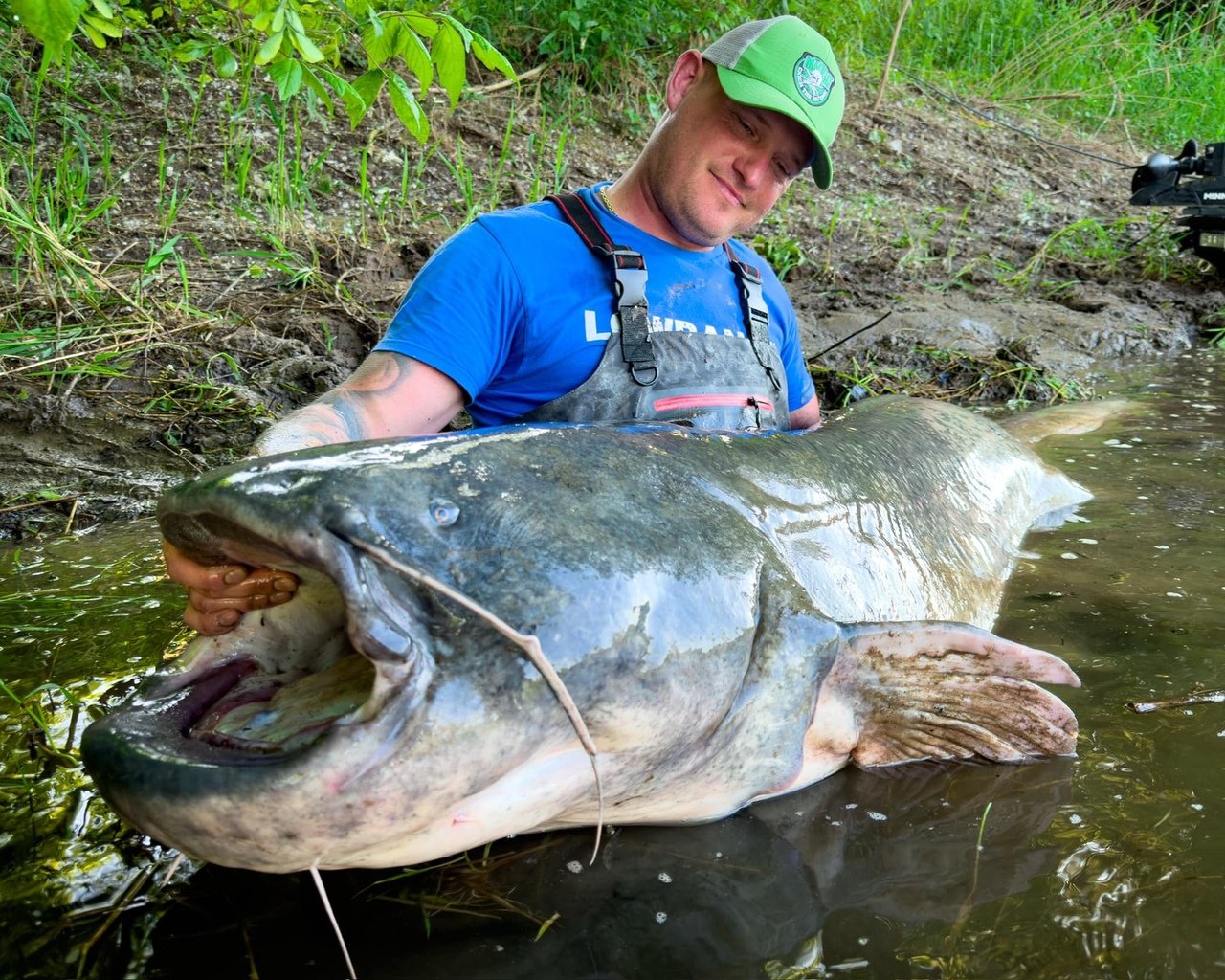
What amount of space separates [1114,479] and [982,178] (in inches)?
214

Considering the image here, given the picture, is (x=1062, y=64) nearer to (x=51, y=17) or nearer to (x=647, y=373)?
(x=647, y=373)

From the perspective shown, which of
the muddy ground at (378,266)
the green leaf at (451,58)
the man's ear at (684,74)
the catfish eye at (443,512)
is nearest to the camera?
the catfish eye at (443,512)

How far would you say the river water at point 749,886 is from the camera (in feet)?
4.49

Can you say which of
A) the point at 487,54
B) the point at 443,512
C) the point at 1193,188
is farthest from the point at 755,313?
the point at 1193,188

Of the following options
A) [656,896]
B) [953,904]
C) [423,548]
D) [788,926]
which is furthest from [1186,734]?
[423,548]

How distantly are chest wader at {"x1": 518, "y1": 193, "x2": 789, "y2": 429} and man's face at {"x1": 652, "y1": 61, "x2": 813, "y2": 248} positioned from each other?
214 millimetres

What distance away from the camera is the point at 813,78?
2719mm

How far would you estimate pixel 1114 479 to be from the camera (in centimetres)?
372

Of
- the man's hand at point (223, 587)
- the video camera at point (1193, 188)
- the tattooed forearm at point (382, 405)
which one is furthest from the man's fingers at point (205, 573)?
the video camera at point (1193, 188)

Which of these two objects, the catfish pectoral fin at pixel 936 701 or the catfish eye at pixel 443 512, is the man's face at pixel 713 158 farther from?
the catfish eye at pixel 443 512

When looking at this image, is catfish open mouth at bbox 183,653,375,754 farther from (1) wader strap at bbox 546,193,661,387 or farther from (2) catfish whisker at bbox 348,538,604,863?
(1) wader strap at bbox 546,193,661,387

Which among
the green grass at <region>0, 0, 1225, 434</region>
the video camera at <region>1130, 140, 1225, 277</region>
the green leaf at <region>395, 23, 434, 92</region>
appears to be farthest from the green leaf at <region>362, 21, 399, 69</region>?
the video camera at <region>1130, 140, 1225, 277</region>

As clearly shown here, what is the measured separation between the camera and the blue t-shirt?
239cm

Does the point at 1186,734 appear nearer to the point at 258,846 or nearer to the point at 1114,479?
the point at 258,846
